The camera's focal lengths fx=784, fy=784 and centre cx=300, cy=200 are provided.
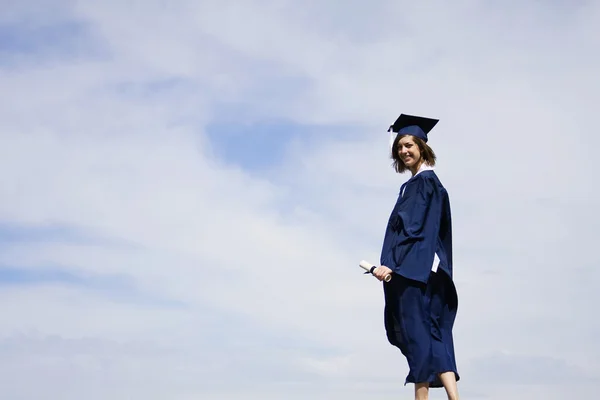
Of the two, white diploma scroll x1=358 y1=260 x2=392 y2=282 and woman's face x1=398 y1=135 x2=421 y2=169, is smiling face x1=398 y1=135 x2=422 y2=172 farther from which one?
white diploma scroll x1=358 y1=260 x2=392 y2=282

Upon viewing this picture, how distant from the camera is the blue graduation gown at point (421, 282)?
287 inches

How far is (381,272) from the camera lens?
7414 mm

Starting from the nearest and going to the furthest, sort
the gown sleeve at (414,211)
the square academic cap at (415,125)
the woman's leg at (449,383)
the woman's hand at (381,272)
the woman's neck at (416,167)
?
1. the woman's leg at (449,383)
2. the woman's hand at (381,272)
3. the gown sleeve at (414,211)
4. the woman's neck at (416,167)
5. the square academic cap at (415,125)

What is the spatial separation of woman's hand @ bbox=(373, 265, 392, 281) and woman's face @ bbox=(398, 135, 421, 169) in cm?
115

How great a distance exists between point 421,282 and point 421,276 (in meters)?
0.06

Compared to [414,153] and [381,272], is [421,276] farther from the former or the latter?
[414,153]

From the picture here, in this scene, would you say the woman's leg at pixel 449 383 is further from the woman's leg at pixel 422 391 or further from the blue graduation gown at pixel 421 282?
the woman's leg at pixel 422 391

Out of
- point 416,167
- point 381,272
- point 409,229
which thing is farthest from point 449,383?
point 416,167

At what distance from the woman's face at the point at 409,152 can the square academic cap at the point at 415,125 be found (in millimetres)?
105

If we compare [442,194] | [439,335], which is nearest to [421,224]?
[442,194]

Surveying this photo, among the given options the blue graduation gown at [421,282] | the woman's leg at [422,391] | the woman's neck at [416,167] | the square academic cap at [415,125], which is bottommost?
the woman's leg at [422,391]

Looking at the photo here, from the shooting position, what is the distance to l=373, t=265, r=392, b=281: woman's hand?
7395 millimetres

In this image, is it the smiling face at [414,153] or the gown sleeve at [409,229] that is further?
the smiling face at [414,153]

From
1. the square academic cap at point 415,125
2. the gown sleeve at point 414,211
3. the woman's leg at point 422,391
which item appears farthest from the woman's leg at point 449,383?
the square academic cap at point 415,125
